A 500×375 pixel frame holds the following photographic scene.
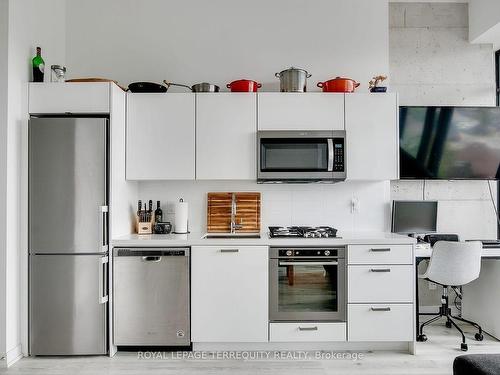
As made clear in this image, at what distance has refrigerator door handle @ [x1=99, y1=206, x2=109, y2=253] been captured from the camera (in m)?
2.89

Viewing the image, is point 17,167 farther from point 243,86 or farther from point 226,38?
point 226,38

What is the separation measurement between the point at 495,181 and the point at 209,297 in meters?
3.03

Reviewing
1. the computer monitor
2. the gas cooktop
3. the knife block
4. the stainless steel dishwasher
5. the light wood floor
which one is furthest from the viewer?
the computer monitor

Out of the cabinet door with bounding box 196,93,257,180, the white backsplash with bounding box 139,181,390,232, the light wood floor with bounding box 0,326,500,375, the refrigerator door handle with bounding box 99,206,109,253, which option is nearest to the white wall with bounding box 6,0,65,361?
the light wood floor with bounding box 0,326,500,375

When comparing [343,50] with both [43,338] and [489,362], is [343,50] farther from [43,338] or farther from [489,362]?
[43,338]

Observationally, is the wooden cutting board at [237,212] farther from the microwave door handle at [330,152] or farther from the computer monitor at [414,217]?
the computer monitor at [414,217]

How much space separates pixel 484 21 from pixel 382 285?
2.65 m

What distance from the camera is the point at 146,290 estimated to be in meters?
2.98

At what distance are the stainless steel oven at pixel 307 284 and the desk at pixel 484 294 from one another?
68cm

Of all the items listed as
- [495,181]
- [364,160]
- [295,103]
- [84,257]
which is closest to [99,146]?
[84,257]

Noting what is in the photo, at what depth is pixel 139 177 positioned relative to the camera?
3328 millimetres

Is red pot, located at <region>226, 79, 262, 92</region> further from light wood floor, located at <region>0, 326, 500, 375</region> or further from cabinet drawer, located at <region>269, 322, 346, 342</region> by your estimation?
light wood floor, located at <region>0, 326, 500, 375</region>

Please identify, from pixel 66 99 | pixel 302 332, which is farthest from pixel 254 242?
pixel 66 99

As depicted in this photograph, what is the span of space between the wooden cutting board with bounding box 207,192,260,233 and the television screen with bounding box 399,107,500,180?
1507 mm
